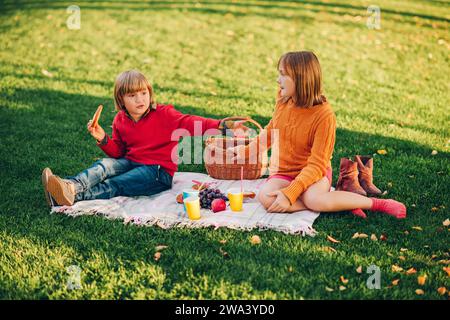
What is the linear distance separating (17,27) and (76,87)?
383 cm

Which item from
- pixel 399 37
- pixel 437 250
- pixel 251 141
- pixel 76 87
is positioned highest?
pixel 399 37

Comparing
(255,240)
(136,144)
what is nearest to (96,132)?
(136,144)

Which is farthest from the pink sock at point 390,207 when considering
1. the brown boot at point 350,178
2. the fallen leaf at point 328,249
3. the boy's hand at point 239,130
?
the boy's hand at point 239,130

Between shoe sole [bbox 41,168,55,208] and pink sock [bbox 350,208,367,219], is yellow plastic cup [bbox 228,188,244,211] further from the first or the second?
shoe sole [bbox 41,168,55,208]

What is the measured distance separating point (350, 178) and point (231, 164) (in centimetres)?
113

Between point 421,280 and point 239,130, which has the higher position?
point 239,130

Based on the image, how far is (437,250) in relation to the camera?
3.53 meters

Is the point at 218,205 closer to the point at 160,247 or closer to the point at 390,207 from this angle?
the point at 160,247

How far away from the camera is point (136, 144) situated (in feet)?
15.3

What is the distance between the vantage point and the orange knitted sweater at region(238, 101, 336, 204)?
13.1ft
